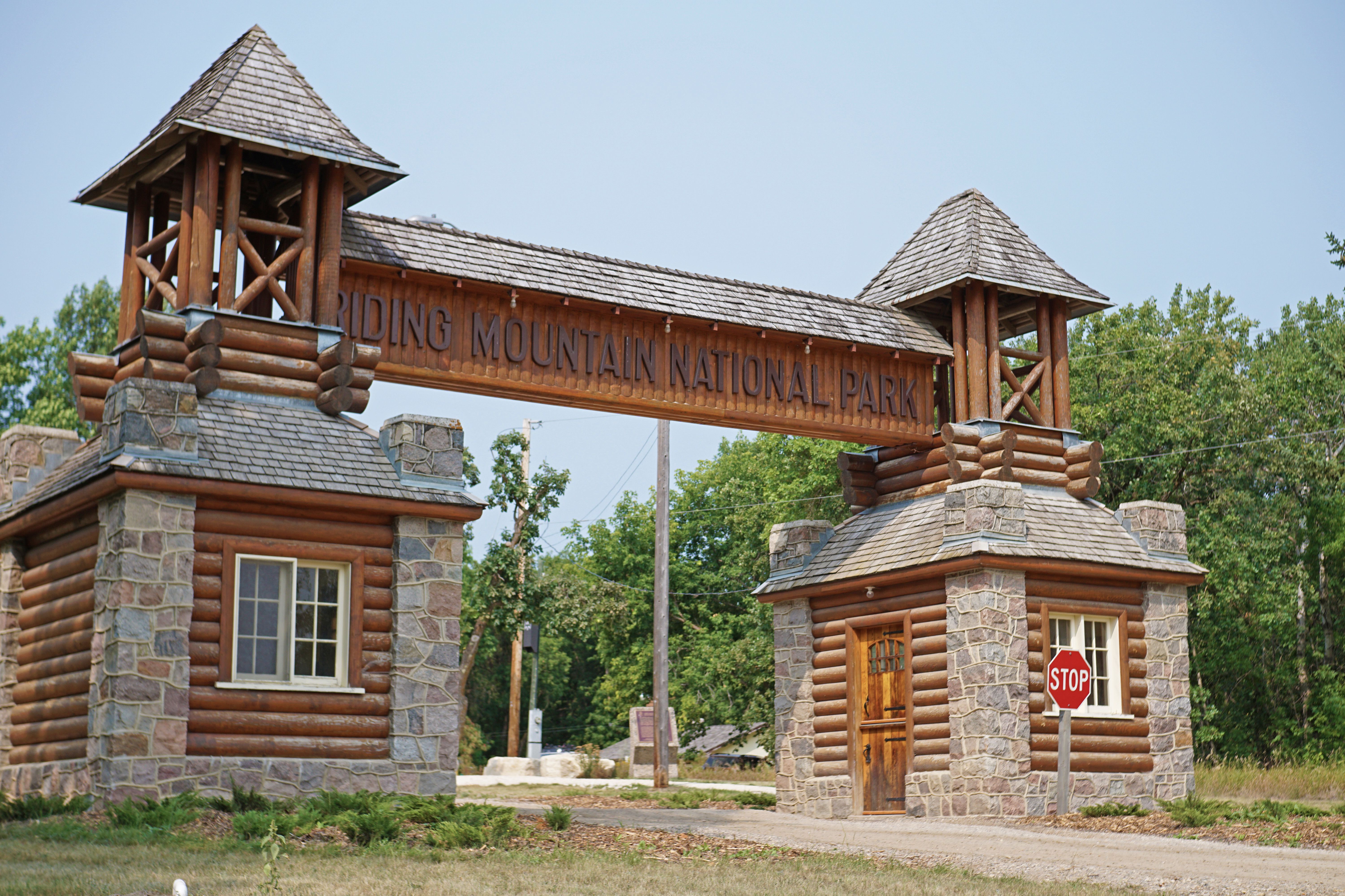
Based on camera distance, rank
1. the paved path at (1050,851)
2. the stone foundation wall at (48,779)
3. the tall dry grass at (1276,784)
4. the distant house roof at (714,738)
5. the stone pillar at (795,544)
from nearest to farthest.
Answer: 1. the paved path at (1050,851)
2. the stone foundation wall at (48,779)
3. the tall dry grass at (1276,784)
4. the stone pillar at (795,544)
5. the distant house roof at (714,738)

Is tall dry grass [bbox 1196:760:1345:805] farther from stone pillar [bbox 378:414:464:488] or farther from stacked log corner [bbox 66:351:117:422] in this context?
stacked log corner [bbox 66:351:117:422]

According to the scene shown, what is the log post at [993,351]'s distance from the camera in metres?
20.9

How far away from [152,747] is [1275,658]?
Result: 3042cm

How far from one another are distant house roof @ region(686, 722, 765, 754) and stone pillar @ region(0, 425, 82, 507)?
30584mm

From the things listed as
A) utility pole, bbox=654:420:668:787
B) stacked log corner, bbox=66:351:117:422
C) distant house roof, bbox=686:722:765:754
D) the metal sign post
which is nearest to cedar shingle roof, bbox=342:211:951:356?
stacked log corner, bbox=66:351:117:422

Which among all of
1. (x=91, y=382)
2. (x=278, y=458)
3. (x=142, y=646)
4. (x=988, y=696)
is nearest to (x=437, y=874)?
(x=142, y=646)

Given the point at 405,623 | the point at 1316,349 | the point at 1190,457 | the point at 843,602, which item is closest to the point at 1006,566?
the point at 843,602

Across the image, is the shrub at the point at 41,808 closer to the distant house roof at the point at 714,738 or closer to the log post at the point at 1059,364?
the log post at the point at 1059,364

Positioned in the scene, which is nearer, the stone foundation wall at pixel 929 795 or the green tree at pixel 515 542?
the stone foundation wall at pixel 929 795

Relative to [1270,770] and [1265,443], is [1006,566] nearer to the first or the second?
[1270,770]

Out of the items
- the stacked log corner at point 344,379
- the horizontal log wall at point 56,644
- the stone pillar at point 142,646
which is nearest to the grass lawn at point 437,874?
the stone pillar at point 142,646

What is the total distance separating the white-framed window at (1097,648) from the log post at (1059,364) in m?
3.27

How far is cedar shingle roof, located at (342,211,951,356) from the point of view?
17375 mm

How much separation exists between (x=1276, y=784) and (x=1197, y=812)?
7496mm
